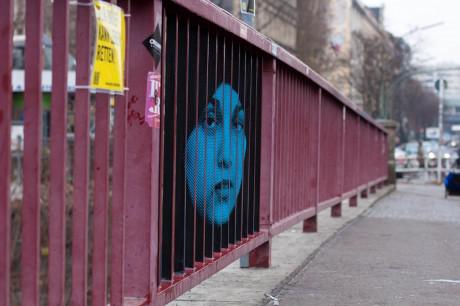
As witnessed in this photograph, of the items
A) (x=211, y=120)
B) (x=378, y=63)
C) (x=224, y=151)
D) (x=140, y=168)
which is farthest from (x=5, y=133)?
(x=378, y=63)

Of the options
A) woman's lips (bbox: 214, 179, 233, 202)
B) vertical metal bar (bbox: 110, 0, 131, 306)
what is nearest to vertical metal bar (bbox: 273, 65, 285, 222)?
woman's lips (bbox: 214, 179, 233, 202)

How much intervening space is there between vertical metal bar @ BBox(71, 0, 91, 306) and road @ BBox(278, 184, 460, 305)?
318cm

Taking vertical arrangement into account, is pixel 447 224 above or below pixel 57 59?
below

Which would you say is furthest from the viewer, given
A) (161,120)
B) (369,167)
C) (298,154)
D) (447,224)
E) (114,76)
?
(369,167)

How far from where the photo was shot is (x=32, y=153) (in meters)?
3.59

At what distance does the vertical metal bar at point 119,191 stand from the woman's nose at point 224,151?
203 centimetres

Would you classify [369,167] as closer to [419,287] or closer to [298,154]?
[298,154]

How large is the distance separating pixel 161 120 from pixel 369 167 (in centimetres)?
1737

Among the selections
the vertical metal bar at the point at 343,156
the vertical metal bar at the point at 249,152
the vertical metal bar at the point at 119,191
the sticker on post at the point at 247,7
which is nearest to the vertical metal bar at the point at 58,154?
the vertical metal bar at the point at 119,191

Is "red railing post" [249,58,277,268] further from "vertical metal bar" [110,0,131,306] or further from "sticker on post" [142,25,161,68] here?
"vertical metal bar" [110,0,131,306]

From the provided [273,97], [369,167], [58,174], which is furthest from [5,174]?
[369,167]

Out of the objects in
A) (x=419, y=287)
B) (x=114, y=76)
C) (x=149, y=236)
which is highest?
(x=114, y=76)

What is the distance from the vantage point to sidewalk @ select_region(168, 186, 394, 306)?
23.2 ft

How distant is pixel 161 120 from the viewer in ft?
16.5
